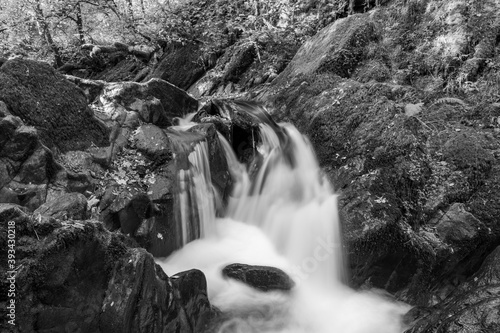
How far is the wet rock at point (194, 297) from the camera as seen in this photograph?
412 cm

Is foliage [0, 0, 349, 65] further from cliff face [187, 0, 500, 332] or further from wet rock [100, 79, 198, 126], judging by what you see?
wet rock [100, 79, 198, 126]

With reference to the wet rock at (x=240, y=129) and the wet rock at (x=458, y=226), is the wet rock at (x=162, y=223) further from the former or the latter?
the wet rock at (x=458, y=226)

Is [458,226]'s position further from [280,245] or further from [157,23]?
[157,23]

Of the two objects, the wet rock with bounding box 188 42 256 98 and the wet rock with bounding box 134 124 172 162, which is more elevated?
the wet rock with bounding box 188 42 256 98

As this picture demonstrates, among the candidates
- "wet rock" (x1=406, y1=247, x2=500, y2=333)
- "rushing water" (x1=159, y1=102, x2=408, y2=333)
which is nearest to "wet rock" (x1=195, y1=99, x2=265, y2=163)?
"rushing water" (x1=159, y1=102, x2=408, y2=333)

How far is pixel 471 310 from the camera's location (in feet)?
11.9

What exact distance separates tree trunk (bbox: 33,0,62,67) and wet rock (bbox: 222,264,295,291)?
36.0 feet

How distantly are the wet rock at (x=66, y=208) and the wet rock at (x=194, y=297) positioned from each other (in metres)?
1.36

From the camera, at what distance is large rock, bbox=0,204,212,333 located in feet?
9.56

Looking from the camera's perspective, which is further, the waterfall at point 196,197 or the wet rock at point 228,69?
the wet rock at point 228,69

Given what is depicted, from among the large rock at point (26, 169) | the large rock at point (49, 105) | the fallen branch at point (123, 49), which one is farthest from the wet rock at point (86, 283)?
the fallen branch at point (123, 49)

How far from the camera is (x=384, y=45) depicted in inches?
336

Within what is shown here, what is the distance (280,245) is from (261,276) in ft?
3.37

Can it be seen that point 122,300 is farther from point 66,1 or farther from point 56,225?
point 66,1
